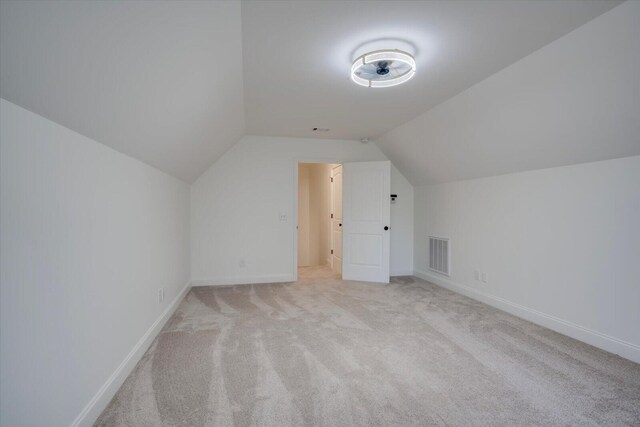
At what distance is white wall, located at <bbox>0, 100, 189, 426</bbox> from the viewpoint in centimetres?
126

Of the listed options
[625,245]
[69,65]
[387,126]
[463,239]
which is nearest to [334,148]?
[387,126]

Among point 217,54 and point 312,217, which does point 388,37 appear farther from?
point 312,217

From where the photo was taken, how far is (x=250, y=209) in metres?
5.20

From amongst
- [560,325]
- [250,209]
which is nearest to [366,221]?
[250,209]

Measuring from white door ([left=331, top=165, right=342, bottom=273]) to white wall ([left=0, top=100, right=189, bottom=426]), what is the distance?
3.68 meters

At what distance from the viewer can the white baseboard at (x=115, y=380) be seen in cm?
176

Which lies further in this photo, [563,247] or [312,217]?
[312,217]

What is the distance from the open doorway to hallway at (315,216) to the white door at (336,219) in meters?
0.17

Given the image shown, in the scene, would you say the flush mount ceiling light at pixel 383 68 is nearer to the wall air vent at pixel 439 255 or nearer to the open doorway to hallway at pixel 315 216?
the wall air vent at pixel 439 255

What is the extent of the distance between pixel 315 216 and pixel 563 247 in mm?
4867

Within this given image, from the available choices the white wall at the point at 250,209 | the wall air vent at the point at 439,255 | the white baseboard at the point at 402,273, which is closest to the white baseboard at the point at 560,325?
the wall air vent at the point at 439,255

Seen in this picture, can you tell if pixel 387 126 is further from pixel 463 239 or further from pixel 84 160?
pixel 84 160

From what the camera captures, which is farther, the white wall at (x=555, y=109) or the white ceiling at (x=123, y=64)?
the white wall at (x=555, y=109)

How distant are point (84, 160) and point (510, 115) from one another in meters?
3.32
